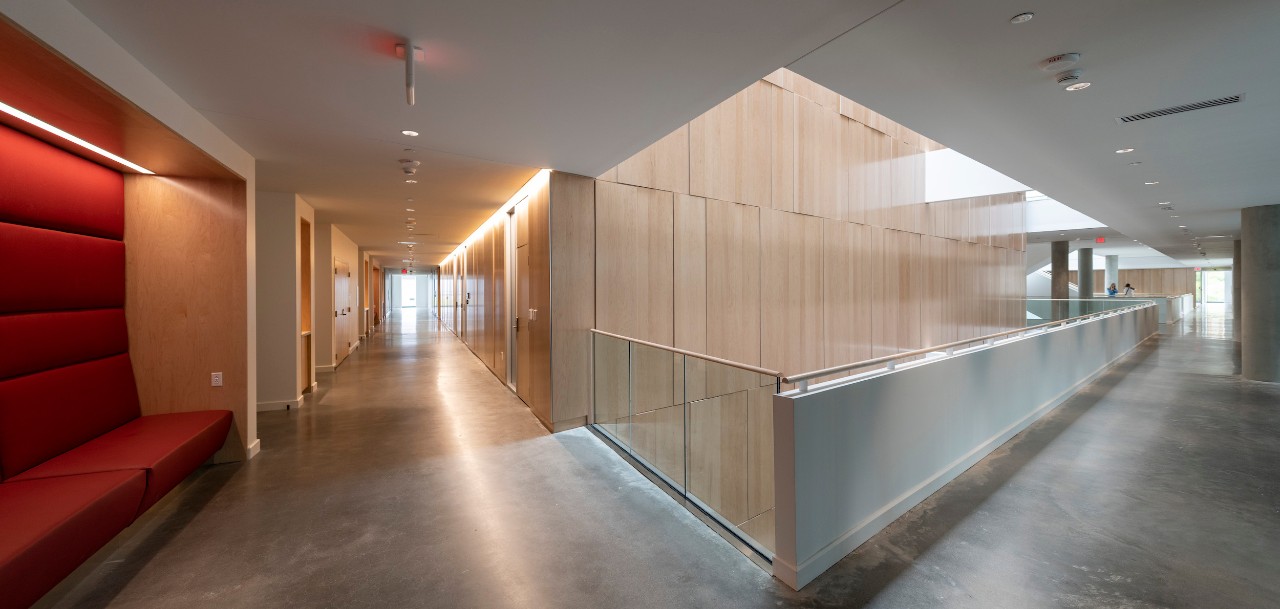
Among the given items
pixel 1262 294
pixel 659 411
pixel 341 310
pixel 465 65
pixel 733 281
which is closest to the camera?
pixel 465 65

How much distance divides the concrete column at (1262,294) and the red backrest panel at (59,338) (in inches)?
596

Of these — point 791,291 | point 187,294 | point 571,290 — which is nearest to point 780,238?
point 791,291

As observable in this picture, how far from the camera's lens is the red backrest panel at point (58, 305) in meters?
3.01

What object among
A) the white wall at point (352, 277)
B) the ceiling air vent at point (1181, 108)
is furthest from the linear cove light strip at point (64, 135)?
the ceiling air vent at point (1181, 108)

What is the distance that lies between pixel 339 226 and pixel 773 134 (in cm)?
863

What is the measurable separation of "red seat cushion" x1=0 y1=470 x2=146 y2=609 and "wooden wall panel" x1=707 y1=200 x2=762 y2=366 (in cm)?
556

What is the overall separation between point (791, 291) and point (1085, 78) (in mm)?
4900

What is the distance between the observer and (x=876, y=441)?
315 centimetres

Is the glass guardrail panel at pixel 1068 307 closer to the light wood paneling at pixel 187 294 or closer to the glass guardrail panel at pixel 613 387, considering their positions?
the glass guardrail panel at pixel 613 387

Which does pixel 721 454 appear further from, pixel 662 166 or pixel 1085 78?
pixel 662 166

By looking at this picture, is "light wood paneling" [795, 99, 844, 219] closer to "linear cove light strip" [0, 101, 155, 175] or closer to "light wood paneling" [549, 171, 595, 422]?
"light wood paneling" [549, 171, 595, 422]

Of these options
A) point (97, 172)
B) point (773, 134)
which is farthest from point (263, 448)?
point (773, 134)

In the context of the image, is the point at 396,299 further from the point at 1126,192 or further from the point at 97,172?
the point at 1126,192

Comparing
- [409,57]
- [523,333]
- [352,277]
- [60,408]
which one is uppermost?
[409,57]
